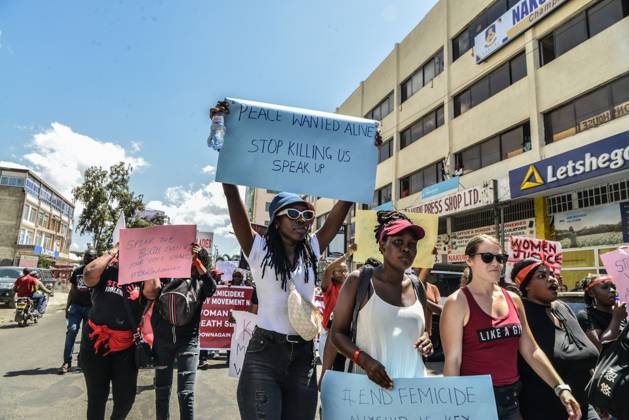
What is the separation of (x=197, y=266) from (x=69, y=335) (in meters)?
4.70

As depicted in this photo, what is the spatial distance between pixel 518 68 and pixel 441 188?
5772mm

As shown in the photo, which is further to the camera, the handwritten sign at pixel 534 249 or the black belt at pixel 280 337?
the handwritten sign at pixel 534 249

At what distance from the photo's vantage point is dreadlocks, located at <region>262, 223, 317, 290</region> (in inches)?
92.7

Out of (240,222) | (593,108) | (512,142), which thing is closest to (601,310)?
(240,222)

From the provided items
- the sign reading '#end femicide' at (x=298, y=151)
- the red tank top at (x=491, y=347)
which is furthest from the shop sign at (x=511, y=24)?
the red tank top at (x=491, y=347)

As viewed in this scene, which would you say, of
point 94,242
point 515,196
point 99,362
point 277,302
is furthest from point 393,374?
point 94,242

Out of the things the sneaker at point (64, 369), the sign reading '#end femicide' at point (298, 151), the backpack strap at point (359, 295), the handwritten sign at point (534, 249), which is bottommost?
the sneaker at point (64, 369)

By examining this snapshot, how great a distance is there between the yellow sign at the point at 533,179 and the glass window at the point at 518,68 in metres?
4.57

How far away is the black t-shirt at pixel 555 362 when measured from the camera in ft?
8.84

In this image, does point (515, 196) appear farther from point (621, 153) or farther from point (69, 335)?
point (69, 335)

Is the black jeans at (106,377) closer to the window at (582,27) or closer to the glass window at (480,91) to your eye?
the window at (582,27)

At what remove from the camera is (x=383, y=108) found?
27328 mm

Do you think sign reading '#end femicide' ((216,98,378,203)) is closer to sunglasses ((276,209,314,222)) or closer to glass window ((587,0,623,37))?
sunglasses ((276,209,314,222))

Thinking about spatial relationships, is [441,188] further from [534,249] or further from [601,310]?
[601,310]
